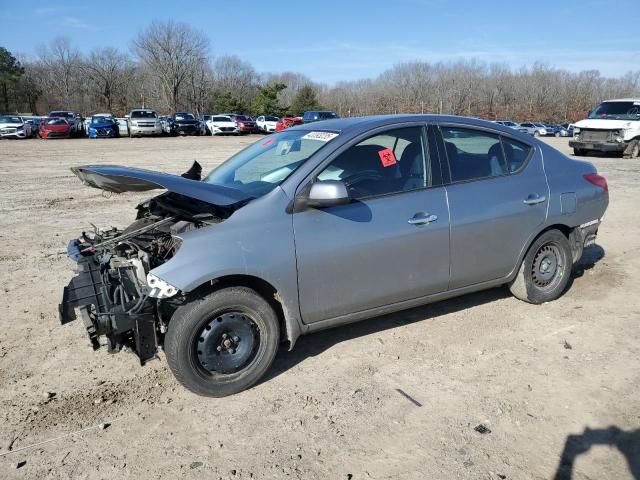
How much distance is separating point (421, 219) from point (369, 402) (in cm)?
139

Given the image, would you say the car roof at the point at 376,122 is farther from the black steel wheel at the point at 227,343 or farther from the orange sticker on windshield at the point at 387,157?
the black steel wheel at the point at 227,343

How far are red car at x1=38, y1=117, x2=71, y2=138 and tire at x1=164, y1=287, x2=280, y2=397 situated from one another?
35756 millimetres

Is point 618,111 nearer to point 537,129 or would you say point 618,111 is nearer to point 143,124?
point 143,124

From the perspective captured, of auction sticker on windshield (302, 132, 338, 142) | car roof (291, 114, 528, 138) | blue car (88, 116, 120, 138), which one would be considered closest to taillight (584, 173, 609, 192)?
car roof (291, 114, 528, 138)

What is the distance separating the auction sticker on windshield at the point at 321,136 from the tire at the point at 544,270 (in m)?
2.14

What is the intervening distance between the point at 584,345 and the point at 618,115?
58.0ft

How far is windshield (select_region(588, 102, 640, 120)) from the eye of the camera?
60.4ft

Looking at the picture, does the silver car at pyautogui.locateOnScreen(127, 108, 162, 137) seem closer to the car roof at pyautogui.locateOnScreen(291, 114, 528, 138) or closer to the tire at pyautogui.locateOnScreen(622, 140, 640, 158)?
the tire at pyautogui.locateOnScreen(622, 140, 640, 158)

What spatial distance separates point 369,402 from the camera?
339cm

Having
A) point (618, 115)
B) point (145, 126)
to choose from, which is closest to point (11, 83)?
point (145, 126)

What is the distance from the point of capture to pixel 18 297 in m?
5.17

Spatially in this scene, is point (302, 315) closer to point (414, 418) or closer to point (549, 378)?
point (414, 418)

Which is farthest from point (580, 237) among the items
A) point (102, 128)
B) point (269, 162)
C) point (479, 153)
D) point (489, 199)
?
point (102, 128)

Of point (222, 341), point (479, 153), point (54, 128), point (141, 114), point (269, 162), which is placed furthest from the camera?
point (141, 114)
